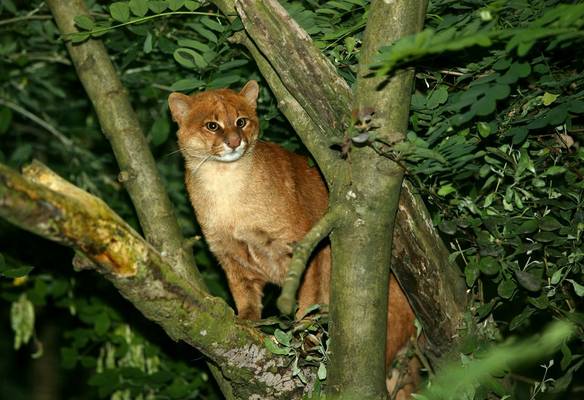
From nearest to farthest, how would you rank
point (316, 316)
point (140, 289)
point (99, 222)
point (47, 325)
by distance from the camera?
point (99, 222) → point (140, 289) → point (316, 316) → point (47, 325)

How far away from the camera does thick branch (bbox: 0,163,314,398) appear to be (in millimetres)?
2884

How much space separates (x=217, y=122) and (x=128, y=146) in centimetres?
71

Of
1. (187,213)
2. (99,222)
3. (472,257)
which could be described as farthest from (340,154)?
(187,213)

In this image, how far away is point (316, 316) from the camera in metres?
4.56

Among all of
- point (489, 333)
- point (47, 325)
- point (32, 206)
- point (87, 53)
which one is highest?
point (32, 206)

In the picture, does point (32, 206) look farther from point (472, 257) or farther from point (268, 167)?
point (268, 167)

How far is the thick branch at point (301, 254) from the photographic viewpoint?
10.2 feet

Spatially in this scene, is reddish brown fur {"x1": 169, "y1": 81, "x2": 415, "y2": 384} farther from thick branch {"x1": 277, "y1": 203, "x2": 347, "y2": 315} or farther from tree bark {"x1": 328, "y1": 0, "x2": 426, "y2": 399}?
thick branch {"x1": 277, "y1": 203, "x2": 347, "y2": 315}

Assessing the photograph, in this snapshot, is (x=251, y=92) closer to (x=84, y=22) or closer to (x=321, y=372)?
(x=84, y=22)

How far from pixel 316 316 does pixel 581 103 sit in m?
1.69

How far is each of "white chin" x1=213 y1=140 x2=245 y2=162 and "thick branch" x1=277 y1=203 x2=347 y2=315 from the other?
1.81 m

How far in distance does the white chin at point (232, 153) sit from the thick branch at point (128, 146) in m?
0.49

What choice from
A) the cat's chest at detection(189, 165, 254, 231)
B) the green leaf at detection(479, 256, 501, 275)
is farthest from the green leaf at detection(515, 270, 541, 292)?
the cat's chest at detection(189, 165, 254, 231)

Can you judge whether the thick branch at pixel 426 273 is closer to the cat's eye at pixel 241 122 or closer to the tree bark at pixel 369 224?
the tree bark at pixel 369 224
